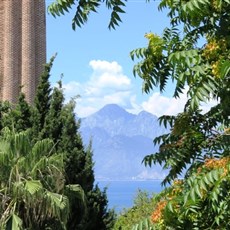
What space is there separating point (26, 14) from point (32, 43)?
119cm

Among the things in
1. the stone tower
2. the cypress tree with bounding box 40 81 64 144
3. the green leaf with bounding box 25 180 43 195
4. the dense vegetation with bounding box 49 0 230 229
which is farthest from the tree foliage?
the stone tower

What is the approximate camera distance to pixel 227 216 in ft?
12.9

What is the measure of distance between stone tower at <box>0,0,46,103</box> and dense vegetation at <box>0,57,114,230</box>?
299 inches

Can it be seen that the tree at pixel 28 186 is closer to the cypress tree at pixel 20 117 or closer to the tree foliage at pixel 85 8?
the cypress tree at pixel 20 117

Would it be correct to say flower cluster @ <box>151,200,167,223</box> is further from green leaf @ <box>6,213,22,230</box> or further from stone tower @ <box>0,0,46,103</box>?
stone tower @ <box>0,0,46,103</box>

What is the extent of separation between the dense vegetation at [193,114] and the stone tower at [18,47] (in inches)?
808

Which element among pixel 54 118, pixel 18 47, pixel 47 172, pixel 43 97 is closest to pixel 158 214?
pixel 47 172

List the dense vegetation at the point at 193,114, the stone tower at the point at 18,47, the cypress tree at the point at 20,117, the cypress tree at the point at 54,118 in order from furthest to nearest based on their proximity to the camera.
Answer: the stone tower at the point at 18,47, the cypress tree at the point at 20,117, the cypress tree at the point at 54,118, the dense vegetation at the point at 193,114

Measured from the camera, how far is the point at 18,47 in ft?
85.0

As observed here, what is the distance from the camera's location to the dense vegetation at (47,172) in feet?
41.0

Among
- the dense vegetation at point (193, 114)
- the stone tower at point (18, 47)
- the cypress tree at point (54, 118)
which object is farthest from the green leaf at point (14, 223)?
the stone tower at point (18, 47)

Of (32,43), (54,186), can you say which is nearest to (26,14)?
(32,43)

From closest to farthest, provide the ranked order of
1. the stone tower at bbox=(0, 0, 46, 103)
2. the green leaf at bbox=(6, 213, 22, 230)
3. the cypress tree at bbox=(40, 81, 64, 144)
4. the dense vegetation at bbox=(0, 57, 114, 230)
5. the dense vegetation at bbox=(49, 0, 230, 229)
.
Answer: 1. the dense vegetation at bbox=(49, 0, 230, 229)
2. the green leaf at bbox=(6, 213, 22, 230)
3. the dense vegetation at bbox=(0, 57, 114, 230)
4. the cypress tree at bbox=(40, 81, 64, 144)
5. the stone tower at bbox=(0, 0, 46, 103)

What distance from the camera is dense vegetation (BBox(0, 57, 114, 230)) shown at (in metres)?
12.5
